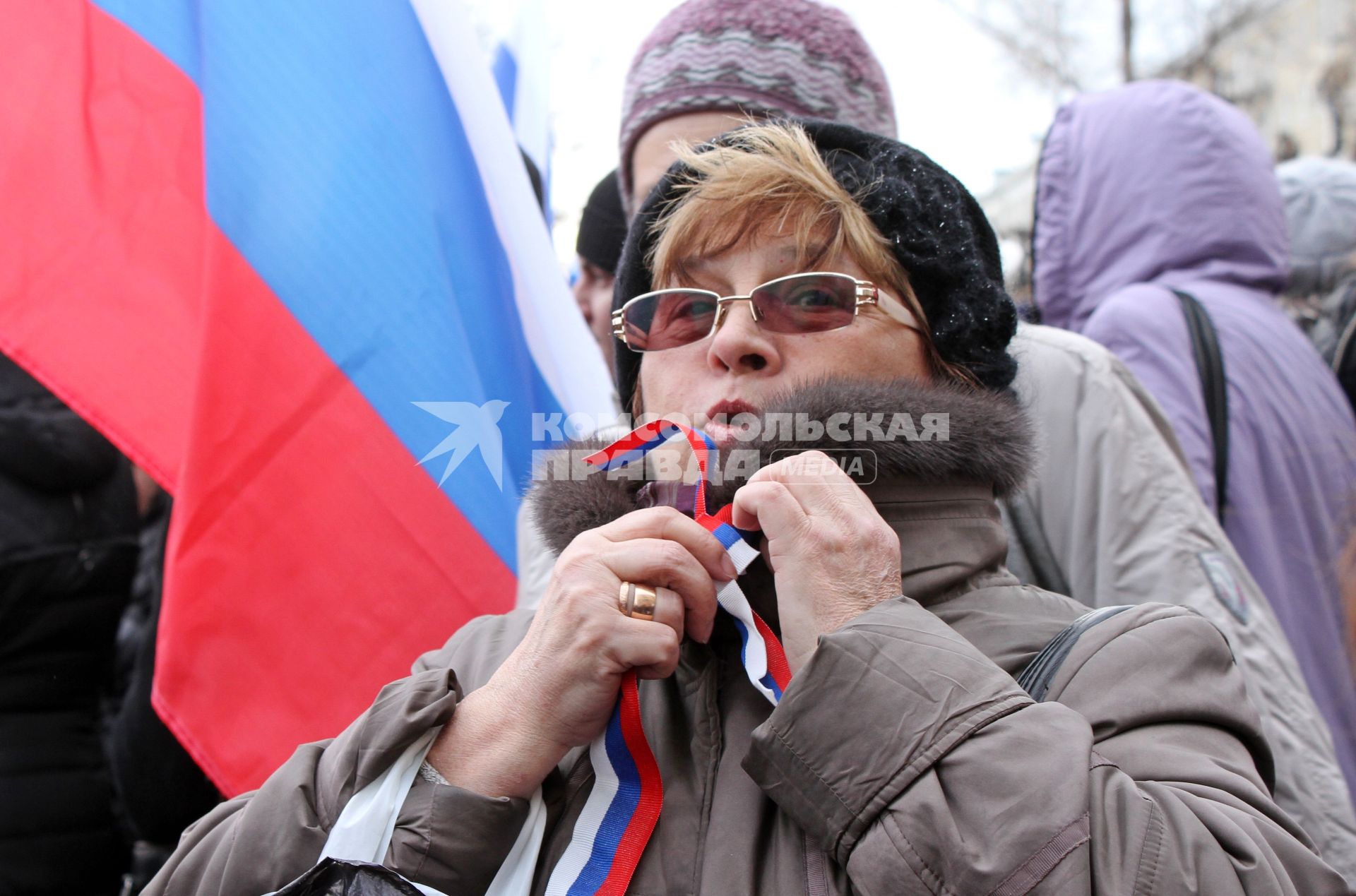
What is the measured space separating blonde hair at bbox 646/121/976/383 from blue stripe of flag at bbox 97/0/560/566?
0.85 m

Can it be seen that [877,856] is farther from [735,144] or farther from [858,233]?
[735,144]

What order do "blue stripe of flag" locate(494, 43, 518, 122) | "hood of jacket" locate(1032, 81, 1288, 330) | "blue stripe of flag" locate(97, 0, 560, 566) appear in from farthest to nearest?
"blue stripe of flag" locate(494, 43, 518, 122), "hood of jacket" locate(1032, 81, 1288, 330), "blue stripe of flag" locate(97, 0, 560, 566)

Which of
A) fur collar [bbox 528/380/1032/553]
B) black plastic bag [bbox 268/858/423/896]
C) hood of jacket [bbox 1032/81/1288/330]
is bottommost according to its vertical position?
hood of jacket [bbox 1032/81/1288/330]

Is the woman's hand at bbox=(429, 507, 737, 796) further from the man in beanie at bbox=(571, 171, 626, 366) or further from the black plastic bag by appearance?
the man in beanie at bbox=(571, 171, 626, 366)

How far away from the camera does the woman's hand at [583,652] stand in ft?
4.56

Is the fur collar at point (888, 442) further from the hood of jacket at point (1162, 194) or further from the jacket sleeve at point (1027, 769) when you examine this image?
the hood of jacket at point (1162, 194)

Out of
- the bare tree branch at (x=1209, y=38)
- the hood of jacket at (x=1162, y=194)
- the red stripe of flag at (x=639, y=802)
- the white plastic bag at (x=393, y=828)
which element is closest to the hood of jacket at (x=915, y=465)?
the red stripe of flag at (x=639, y=802)

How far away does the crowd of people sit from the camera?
1237 millimetres

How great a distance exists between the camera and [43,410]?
8.39 ft

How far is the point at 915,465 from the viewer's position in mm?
1538

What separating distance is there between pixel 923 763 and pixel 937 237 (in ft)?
3.12

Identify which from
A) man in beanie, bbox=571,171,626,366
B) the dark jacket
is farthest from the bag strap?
the dark jacket

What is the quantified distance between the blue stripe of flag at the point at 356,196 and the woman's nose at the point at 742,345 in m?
0.88

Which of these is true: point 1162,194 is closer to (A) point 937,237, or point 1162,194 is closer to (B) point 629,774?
(A) point 937,237
